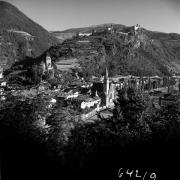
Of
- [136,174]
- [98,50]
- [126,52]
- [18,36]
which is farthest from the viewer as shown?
[18,36]

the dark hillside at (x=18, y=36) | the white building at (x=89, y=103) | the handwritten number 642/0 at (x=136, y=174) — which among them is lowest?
the white building at (x=89, y=103)

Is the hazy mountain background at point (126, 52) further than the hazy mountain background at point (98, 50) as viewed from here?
Yes

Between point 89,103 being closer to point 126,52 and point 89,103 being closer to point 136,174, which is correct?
point 136,174

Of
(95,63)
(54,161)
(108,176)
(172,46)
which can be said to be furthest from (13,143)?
(172,46)

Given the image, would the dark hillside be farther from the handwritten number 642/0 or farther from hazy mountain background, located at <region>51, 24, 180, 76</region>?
the handwritten number 642/0

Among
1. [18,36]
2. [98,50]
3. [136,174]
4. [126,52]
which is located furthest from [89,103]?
[18,36]

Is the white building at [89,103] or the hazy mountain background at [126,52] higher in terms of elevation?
A: the hazy mountain background at [126,52]

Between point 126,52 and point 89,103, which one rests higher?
point 126,52

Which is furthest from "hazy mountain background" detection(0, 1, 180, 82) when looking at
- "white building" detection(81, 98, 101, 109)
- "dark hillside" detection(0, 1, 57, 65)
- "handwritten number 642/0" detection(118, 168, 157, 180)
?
"handwritten number 642/0" detection(118, 168, 157, 180)

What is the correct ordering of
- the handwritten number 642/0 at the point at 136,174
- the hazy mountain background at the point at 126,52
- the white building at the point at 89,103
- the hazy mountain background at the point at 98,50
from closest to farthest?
the handwritten number 642/0 at the point at 136,174 < the white building at the point at 89,103 < the hazy mountain background at the point at 98,50 < the hazy mountain background at the point at 126,52

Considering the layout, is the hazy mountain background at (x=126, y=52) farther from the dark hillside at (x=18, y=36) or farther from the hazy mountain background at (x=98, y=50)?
the dark hillside at (x=18, y=36)

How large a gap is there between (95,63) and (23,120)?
33715 mm

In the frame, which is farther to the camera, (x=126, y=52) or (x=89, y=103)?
(x=126, y=52)

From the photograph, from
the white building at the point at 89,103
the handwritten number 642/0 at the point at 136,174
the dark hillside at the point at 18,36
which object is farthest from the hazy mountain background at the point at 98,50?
the handwritten number 642/0 at the point at 136,174
